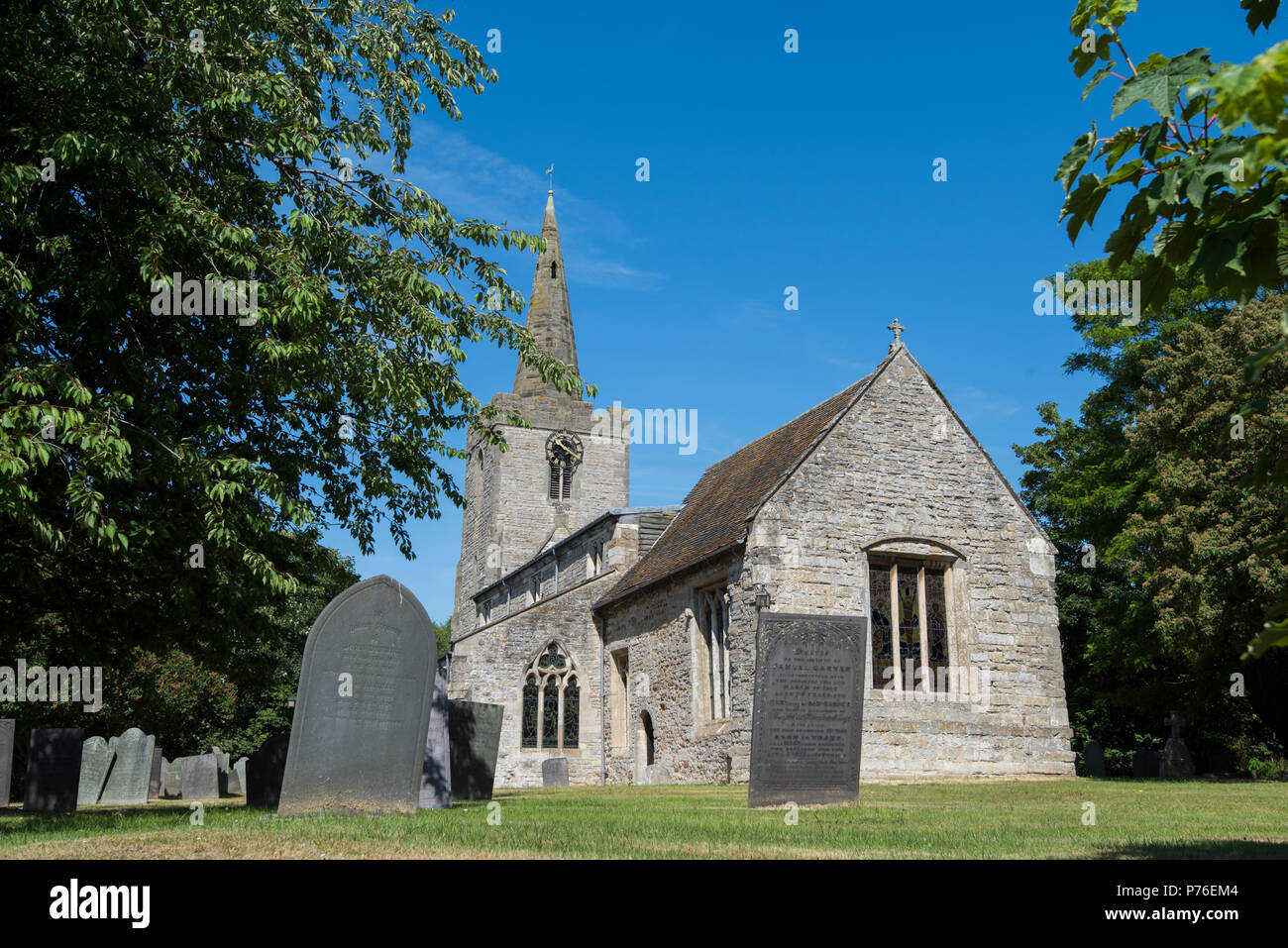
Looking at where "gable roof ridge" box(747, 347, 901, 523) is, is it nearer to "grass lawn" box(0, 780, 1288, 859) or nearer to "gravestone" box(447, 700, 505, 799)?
"gravestone" box(447, 700, 505, 799)

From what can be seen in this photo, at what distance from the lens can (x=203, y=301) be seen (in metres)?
10.2

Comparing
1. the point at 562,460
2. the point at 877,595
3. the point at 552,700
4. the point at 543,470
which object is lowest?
the point at 552,700

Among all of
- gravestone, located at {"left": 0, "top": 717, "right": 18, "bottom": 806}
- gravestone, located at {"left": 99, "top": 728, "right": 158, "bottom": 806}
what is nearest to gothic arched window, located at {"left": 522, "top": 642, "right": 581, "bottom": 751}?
gravestone, located at {"left": 99, "top": 728, "right": 158, "bottom": 806}

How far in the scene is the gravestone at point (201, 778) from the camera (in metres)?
21.0

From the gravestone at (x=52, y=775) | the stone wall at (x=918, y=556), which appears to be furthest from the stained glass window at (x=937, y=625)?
the gravestone at (x=52, y=775)

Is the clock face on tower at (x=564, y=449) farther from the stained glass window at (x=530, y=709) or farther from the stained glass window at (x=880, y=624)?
the stained glass window at (x=880, y=624)

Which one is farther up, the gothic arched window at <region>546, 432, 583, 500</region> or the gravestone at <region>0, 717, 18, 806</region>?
the gothic arched window at <region>546, 432, 583, 500</region>

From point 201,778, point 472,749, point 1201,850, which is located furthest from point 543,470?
point 1201,850

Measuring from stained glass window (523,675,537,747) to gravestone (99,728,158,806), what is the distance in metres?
9.18

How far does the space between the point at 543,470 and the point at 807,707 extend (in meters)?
35.4

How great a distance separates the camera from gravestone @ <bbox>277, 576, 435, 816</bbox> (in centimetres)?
884

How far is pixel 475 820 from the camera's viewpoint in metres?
8.31

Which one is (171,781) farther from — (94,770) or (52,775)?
(52,775)

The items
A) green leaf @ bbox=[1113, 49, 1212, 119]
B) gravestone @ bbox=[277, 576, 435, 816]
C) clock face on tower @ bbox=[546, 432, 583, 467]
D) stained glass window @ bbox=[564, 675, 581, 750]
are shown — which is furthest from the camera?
clock face on tower @ bbox=[546, 432, 583, 467]
